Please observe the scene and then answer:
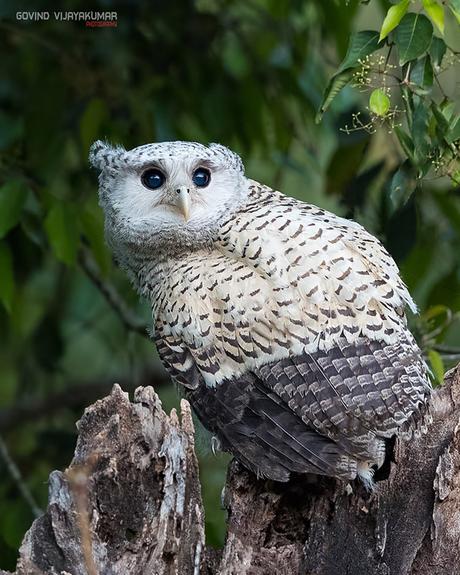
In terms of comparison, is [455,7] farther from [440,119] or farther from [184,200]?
[184,200]

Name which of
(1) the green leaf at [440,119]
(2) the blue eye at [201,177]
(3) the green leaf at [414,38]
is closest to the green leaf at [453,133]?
(1) the green leaf at [440,119]

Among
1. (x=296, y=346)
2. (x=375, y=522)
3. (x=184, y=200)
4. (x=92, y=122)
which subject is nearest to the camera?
(x=375, y=522)

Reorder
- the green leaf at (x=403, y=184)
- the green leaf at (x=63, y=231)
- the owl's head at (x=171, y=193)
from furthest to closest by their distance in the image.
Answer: the green leaf at (x=63, y=231) → the owl's head at (x=171, y=193) → the green leaf at (x=403, y=184)

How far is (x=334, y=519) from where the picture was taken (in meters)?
3.99

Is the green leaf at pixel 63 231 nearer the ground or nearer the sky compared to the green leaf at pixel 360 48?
nearer the ground

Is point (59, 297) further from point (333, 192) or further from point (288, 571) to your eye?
point (288, 571)

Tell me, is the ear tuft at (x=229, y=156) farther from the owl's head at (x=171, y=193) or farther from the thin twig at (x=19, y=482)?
the thin twig at (x=19, y=482)

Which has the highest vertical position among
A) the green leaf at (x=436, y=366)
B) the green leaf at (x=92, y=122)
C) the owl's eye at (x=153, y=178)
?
the green leaf at (x=92, y=122)

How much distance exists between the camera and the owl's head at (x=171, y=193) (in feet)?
15.6

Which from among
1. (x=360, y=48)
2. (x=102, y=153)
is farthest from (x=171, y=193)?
(x=360, y=48)

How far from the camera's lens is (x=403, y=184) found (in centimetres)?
475

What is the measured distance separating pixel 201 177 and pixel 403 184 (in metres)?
0.91

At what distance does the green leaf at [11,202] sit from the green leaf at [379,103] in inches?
78.0

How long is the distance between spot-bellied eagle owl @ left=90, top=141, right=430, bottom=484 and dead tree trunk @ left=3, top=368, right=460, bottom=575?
0.49ft
